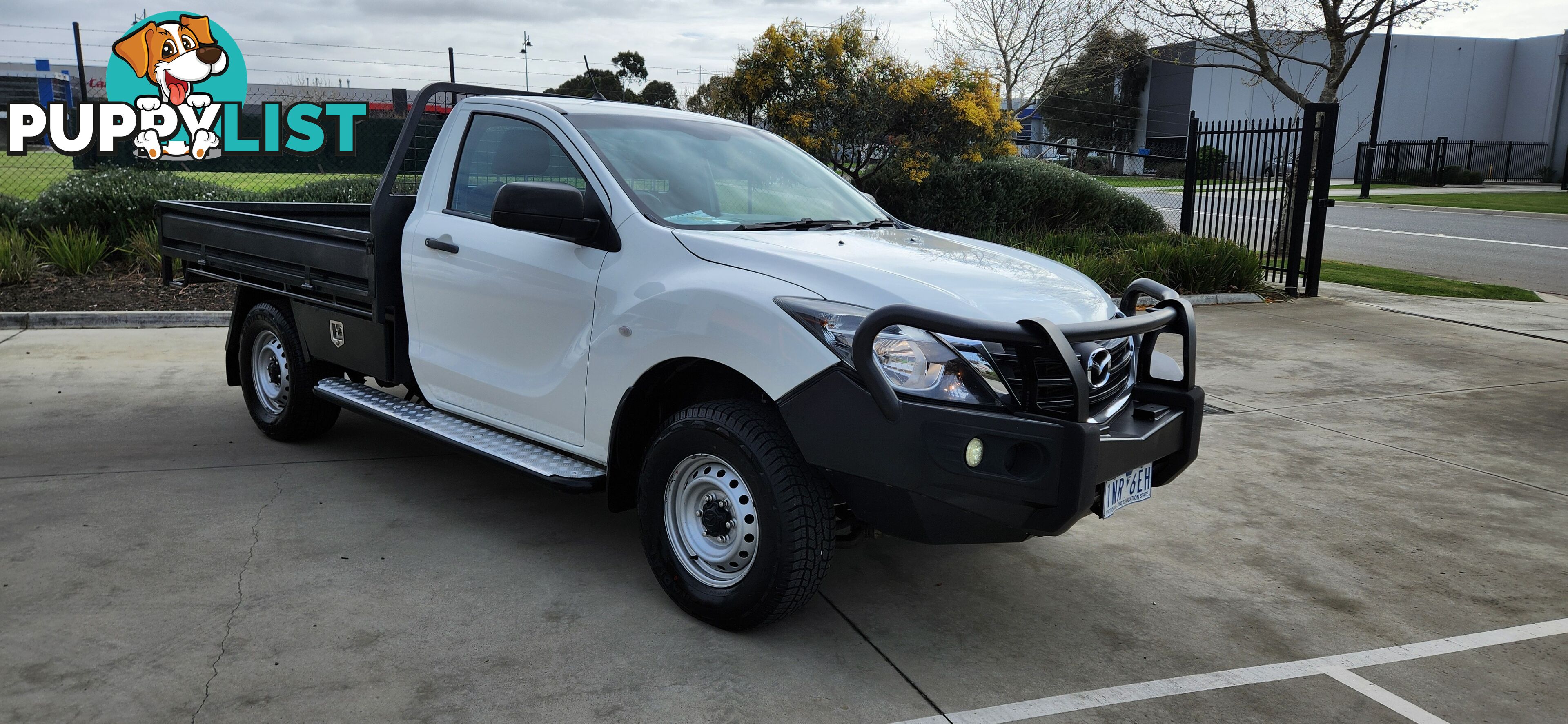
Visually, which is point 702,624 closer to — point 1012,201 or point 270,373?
point 270,373

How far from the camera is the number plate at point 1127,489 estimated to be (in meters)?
3.47

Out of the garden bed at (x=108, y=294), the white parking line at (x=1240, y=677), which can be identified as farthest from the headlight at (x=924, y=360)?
the garden bed at (x=108, y=294)

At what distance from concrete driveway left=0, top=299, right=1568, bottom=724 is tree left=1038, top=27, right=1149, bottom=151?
24209mm

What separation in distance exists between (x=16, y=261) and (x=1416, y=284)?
15.8 m

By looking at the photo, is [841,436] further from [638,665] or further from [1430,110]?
[1430,110]

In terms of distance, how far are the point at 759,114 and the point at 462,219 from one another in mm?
9718

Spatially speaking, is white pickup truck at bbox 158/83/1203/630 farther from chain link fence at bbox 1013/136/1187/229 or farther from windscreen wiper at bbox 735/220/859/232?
chain link fence at bbox 1013/136/1187/229

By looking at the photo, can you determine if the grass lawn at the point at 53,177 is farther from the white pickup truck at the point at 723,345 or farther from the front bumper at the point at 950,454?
the front bumper at the point at 950,454

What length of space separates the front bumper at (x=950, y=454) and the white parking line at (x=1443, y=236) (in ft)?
61.1

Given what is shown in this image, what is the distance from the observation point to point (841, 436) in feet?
10.7

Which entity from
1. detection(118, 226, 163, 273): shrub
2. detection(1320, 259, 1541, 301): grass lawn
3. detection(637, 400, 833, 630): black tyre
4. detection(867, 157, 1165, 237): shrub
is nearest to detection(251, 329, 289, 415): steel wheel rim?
detection(637, 400, 833, 630): black tyre

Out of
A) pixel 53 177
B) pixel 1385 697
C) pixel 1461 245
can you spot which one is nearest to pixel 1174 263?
pixel 1385 697

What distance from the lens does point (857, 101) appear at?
13.5 meters

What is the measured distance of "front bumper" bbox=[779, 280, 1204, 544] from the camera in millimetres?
3088
